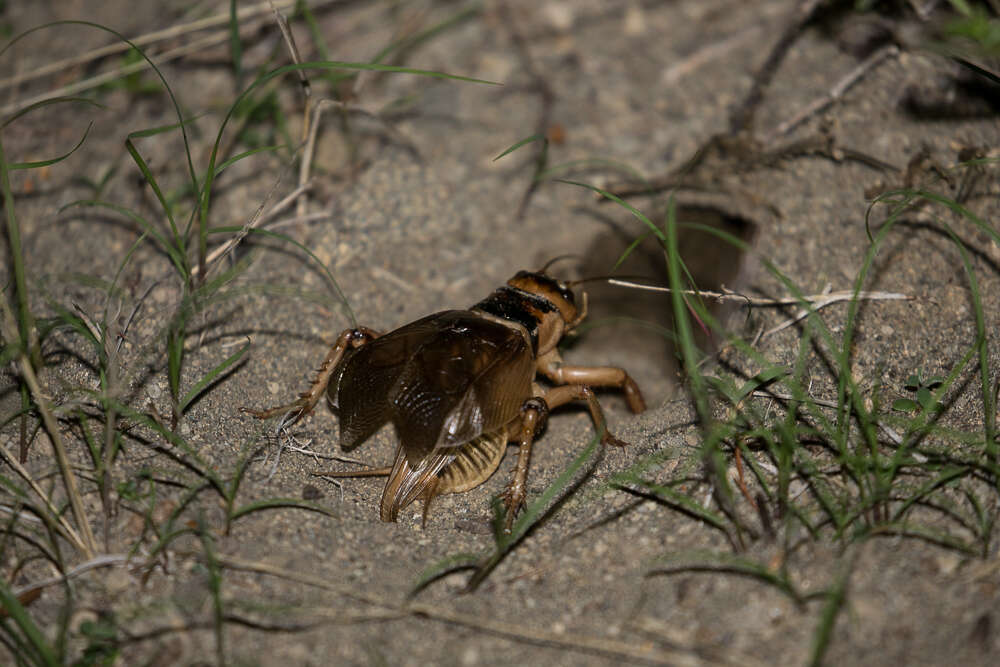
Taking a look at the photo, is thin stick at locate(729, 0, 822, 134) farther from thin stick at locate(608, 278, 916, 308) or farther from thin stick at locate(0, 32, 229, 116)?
thin stick at locate(0, 32, 229, 116)

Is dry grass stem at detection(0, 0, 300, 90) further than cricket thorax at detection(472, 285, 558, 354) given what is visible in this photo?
Yes


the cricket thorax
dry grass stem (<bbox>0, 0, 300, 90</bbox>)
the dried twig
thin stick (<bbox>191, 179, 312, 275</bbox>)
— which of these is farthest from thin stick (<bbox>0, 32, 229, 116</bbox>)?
the dried twig

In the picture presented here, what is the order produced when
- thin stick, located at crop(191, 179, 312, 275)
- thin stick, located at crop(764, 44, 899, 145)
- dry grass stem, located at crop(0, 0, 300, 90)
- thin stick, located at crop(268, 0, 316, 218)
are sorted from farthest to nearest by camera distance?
dry grass stem, located at crop(0, 0, 300, 90) < thin stick, located at crop(764, 44, 899, 145) < thin stick, located at crop(268, 0, 316, 218) < thin stick, located at crop(191, 179, 312, 275)

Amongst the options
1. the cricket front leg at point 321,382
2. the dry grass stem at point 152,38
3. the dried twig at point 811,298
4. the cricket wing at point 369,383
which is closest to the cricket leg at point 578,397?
the dried twig at point 811,298

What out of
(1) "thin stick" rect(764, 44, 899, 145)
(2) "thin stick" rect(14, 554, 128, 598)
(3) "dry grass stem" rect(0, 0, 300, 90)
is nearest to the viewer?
(2) "thin stick" rect(14, 554, 128, 598)

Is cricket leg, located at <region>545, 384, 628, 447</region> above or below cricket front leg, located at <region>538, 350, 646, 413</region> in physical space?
below

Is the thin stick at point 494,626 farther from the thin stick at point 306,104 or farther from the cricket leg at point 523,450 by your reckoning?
the thin stick at point 306,104
